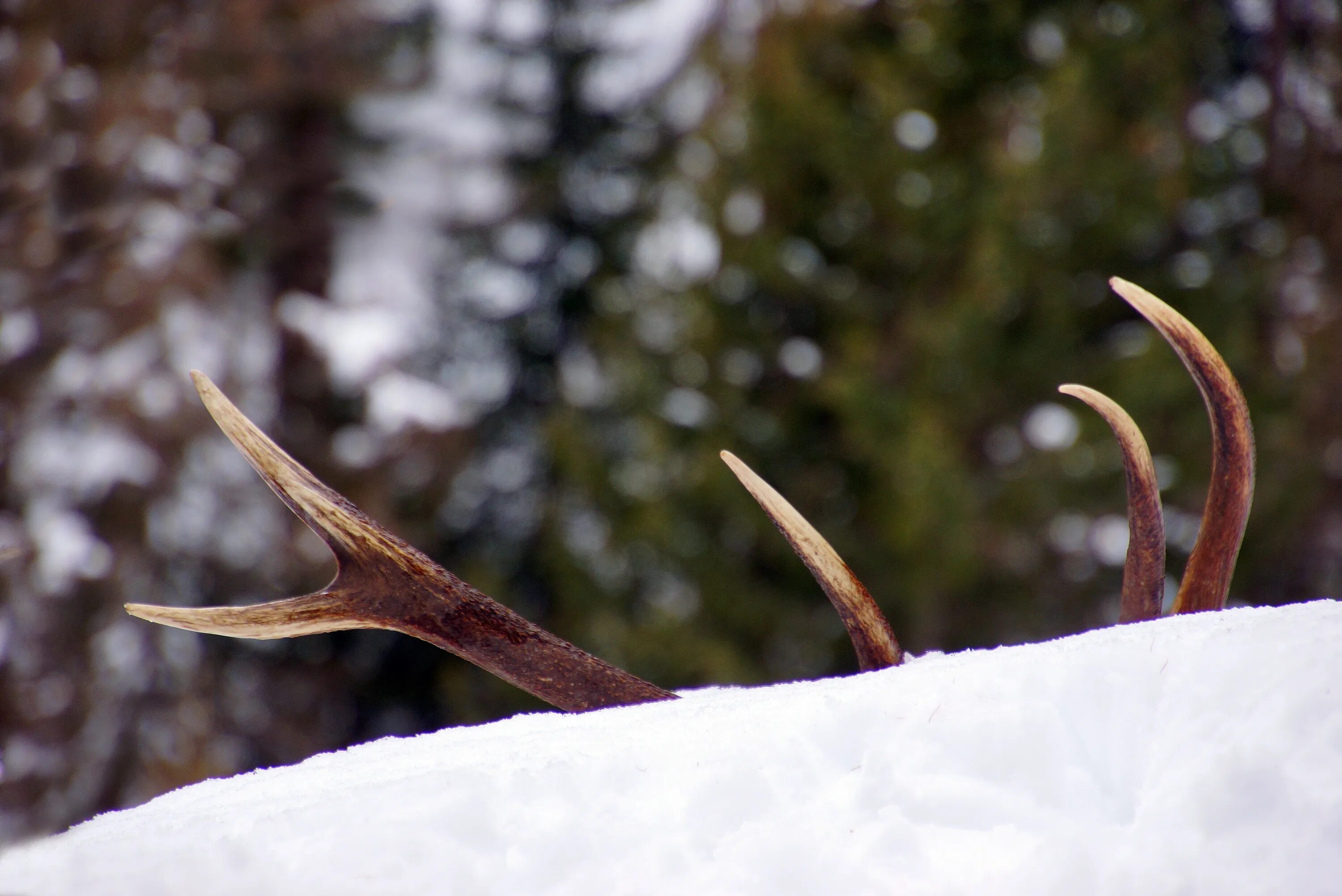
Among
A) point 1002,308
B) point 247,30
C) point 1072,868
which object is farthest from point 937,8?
point 1072,868

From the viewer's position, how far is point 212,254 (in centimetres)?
592

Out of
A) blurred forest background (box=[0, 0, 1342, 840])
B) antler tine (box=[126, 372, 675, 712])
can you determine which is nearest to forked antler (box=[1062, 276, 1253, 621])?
antler tine (box=[126, 372, 675, 712])

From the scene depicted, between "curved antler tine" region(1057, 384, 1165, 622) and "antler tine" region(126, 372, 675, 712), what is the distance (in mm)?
615

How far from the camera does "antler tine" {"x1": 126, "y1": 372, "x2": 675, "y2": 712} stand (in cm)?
118

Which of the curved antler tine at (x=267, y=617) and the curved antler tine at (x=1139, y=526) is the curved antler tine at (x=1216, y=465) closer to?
the curved antler tine at (x=1139, y=526)

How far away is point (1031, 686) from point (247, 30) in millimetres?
6011

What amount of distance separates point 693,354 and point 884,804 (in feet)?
15.3

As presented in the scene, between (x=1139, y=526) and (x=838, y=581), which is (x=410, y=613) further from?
(x=1139, y=526)

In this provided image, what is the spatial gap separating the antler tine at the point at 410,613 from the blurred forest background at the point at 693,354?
3.10 metres

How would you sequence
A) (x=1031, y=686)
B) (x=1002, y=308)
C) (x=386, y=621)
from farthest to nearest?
1. (x=1002, y=308)
2. (x=386, y=621)
3. (x=1031, y=686)

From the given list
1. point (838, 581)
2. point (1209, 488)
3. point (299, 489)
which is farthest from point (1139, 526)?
point (299, 489)

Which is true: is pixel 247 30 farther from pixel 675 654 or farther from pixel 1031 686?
pixel 1031 686

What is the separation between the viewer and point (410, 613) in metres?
1.24

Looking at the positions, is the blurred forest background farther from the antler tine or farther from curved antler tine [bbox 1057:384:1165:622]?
the antler tine
